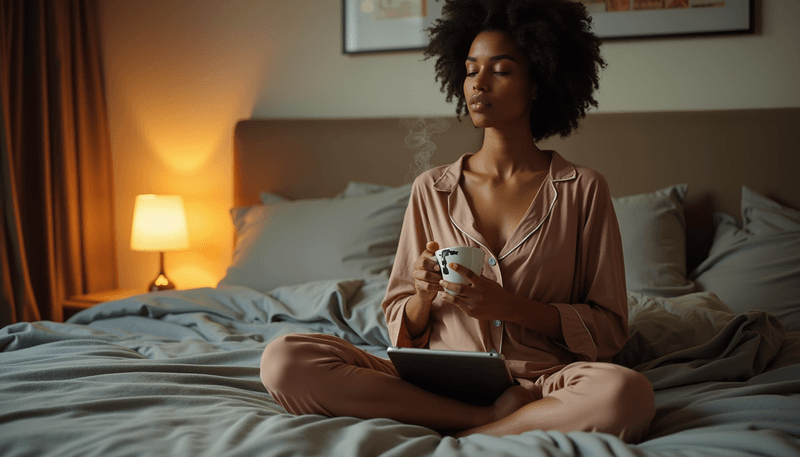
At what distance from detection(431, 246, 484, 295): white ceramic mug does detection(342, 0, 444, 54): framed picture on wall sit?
1878 millimetres

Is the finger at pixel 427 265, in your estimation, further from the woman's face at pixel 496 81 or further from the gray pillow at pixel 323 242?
the gray pillow at pixel 323 242

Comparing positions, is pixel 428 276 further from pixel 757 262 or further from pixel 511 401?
pixel 757 262

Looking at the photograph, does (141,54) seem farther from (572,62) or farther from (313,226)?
(572,62)

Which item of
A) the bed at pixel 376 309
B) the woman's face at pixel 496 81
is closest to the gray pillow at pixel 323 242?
the bed at pixel 376 309

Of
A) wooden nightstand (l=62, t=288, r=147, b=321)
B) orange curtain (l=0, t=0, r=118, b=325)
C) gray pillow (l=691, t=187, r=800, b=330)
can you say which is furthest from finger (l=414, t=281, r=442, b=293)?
orange curtain (l=0, t=0, r=118, b=325)

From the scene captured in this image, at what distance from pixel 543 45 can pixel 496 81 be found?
5.9 inches

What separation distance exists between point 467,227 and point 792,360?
83 cm

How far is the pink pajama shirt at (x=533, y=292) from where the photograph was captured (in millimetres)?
1248

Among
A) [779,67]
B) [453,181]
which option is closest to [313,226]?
[453,181]

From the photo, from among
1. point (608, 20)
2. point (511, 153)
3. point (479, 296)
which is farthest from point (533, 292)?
point (608, 20)

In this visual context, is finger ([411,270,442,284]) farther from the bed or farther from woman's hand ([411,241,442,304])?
the bed

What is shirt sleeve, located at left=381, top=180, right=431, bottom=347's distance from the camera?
1425mm

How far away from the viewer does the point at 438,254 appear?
1.20 m

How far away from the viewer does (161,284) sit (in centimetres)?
306
